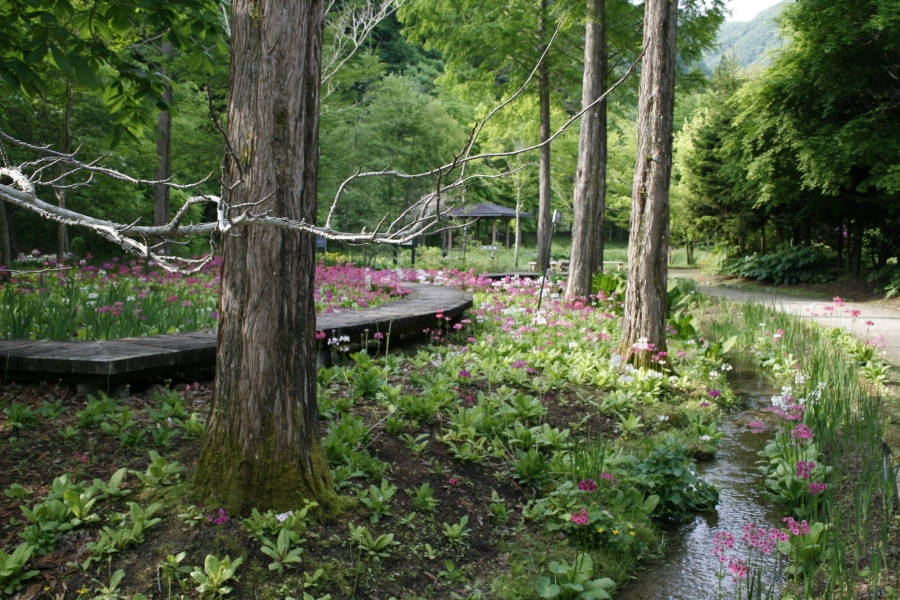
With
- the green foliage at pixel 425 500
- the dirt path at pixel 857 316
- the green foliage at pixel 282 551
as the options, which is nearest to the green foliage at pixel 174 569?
the green foliage at pixel 282 551

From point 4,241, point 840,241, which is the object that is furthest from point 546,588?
point 840,241

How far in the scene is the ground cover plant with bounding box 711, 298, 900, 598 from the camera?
2824 millimetres

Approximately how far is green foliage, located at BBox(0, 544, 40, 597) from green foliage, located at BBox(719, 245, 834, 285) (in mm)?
19988

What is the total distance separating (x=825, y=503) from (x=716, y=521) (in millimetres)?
852

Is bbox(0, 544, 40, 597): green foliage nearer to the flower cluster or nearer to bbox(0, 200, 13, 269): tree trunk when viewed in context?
the flower cluster

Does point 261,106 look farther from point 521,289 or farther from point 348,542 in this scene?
point 521,289

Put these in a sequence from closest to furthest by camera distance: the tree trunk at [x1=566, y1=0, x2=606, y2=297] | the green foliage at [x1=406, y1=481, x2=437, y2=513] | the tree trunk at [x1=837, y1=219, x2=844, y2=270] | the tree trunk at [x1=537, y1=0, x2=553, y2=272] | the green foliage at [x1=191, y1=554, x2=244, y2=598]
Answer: the green foliage at [x1=191, y1=554, x2=244, y2=598] → the green foliage at [x1=406, y1=481, x2=437, y2=513] → the tree trunk at [x1=566, y1=0, x2=606, y2=297] → the tree trunk at [x1=537, y1=0, x2=553, y2=272] → the tree trunk at [x1=837, y1=219, x2=844, y2=270]

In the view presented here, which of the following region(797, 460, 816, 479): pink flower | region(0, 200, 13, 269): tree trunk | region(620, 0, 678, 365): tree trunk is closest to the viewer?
region(797, 460, 816, 479): pink flower

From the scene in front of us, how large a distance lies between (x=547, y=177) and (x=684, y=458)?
13367 mm

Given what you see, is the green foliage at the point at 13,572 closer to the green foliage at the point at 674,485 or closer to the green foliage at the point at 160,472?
the green foliage at the point at 160,472

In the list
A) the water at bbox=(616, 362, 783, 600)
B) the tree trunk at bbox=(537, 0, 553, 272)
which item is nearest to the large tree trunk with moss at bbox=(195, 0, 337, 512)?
the water at bbox=(616, 362, 783, 600)

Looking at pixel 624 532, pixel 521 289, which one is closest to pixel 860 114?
pixel 521 289

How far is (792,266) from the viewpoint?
763 inches

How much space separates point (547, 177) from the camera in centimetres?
1692
